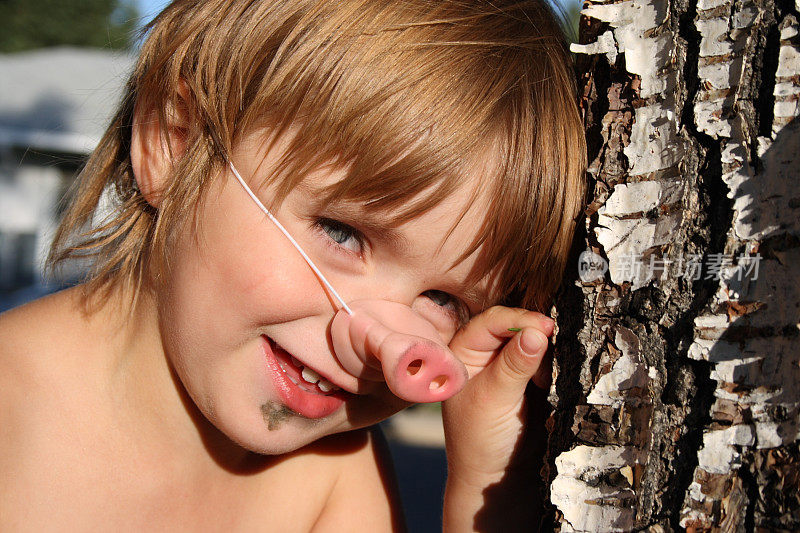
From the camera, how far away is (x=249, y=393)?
4.56ft

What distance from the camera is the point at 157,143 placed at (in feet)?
5.06

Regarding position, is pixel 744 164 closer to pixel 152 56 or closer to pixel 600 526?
pixel 600 526

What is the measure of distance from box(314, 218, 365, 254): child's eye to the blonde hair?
9cm

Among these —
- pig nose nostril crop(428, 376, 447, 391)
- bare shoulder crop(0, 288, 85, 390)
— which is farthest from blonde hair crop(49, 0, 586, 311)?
bare shoulder crop(0, 288, 85, 390)

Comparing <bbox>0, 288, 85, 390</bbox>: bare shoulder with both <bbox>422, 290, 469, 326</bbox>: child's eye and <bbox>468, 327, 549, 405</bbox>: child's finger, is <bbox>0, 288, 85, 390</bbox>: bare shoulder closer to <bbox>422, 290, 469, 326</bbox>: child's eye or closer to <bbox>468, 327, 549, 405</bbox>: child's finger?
<bbox>422, 290, 469, 326</bbox>: child's eye

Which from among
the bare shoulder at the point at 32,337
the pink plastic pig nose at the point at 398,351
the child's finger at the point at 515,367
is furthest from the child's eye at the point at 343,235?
the bare shoulder at the point at 32,337

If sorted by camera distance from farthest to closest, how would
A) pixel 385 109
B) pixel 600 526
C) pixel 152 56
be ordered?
1. pixel 152 56
2. pixel 385 109
3. pixel 600 526

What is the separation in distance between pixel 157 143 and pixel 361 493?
3.40 feet

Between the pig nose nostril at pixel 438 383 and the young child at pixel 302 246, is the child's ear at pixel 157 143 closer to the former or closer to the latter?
the young child at pixel 302 246

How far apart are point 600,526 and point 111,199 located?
145cm

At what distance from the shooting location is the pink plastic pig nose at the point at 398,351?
4.11 feet

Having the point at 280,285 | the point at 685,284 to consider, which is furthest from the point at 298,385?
the point at 685,284

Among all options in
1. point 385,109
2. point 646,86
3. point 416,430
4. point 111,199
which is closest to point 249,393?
point 385,109

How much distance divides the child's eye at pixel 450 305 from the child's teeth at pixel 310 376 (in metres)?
0.29
